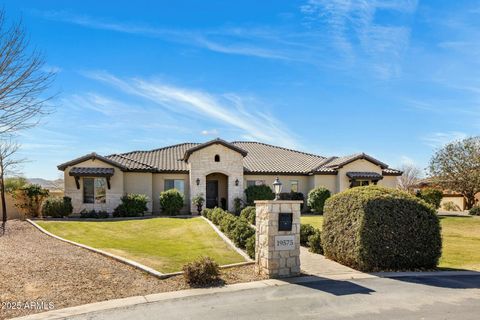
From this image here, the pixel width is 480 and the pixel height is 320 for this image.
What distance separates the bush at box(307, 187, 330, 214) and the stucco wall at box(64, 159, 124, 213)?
14.5 metres

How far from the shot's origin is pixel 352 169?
30984 mm

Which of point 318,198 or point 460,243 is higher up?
point 318,198

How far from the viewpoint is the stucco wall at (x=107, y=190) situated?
25.7 meters

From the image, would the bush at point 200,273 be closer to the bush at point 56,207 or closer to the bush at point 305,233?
the bush at point 305,233

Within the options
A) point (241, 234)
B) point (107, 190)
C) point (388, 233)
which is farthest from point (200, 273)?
point (107, 190)

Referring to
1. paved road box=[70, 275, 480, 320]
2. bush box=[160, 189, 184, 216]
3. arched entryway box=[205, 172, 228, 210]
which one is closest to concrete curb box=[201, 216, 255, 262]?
paved road box=[70, 275, 480, 320]

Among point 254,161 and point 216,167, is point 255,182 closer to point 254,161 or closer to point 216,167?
point 254,161

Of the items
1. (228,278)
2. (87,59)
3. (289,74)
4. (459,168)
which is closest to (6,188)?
(87,59)

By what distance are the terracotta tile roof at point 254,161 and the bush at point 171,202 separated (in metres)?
2.28

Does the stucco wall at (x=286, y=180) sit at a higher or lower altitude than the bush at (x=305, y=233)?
higher

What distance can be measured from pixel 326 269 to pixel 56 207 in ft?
63.5

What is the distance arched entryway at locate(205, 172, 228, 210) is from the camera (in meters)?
29.7

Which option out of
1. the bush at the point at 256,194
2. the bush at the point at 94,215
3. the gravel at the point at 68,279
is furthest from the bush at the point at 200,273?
the bush at the point at 256,194

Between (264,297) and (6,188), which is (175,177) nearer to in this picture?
(6,188)
